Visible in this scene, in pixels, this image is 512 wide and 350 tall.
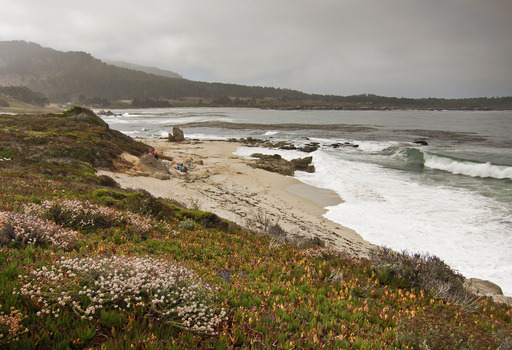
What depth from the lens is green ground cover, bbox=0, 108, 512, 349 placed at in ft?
9.84

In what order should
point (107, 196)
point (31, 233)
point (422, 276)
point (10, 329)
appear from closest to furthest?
1. point (10, 329)
2. point (31, 233)
3. point (422, 276)
4. point (107, 196)

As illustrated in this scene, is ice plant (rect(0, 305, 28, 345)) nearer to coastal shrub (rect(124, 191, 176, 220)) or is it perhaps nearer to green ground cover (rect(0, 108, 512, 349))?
green ground cover (rect(0, 108, 512, 349))

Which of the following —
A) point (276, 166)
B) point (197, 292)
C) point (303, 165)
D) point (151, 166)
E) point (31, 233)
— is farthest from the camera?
point (303, 165)

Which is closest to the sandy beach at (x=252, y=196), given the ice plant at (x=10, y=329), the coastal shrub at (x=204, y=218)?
the coastal shrub at (x=204, y=218)

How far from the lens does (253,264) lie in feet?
19.9

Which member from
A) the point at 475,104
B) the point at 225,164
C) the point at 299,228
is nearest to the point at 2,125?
the point at 225,164

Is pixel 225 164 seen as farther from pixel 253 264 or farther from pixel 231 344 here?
pixel 231 344

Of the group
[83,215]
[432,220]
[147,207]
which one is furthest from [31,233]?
[432,220]

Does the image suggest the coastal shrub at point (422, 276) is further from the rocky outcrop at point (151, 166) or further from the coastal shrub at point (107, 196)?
the rocky outcrop at point (151, 166)

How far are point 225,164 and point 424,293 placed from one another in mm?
23283

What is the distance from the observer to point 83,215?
664cm

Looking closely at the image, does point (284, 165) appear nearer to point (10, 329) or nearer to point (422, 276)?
point (422, 276)

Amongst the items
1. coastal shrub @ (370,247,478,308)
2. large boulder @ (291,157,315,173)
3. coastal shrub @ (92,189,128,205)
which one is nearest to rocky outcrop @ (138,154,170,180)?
coastal shrub @ (92,189,128,205)

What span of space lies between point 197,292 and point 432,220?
14528mm
